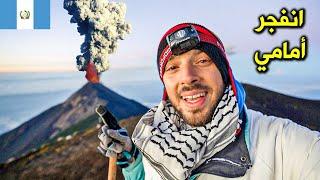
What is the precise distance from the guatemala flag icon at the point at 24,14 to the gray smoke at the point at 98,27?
158 millimetres

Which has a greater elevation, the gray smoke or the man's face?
the gray smoke

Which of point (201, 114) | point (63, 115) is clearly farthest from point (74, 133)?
point (201, 114)

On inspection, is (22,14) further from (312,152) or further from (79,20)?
(312,152)

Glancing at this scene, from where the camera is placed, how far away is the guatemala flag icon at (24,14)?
3.32 metres

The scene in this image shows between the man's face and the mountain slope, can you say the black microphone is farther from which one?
the mountain slope

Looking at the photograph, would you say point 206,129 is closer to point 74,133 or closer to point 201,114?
point 201,114

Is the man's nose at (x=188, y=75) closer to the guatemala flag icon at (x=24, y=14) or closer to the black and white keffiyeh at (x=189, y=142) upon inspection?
the black and white keffiyeh at (x=189, y=142)

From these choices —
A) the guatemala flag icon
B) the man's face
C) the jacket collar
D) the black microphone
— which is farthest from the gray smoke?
the jacket collar

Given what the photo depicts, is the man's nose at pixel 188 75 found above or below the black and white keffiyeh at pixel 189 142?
above

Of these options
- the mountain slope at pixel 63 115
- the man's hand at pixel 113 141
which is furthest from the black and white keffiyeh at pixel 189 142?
the mountain slope at pixel 63 115

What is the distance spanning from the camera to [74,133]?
352 cm

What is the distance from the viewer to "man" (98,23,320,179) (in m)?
1.98

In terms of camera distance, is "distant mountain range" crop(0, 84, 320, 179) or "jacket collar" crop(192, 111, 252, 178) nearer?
"jacket collar" crop(192, 111, 252, 178)

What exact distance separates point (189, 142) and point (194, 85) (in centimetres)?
24
